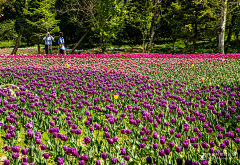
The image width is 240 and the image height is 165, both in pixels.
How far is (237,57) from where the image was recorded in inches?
568

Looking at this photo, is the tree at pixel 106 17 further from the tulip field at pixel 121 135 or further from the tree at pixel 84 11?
the tulip field at pixel 121 135

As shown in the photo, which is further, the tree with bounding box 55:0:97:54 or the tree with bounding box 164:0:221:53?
the tree with bounding box 164:0:221:53

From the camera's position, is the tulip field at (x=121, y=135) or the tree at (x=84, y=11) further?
the tree at (x=84, y=11)


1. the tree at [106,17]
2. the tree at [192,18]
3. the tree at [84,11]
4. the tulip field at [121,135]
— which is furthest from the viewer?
the tree at [192,18]

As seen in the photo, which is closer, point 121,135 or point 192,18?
point 121,135

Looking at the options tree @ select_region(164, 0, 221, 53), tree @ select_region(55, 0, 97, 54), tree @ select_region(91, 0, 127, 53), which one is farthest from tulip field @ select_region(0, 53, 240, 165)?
tree @ select_region(164, 0, 221, 53)

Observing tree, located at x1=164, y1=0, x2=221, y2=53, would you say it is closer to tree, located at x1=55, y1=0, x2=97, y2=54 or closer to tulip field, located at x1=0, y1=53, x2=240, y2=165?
tree, located at x1=55, y1=0, x2=97, y2=54

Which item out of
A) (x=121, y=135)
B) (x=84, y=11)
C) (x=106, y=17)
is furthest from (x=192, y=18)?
(x=121, y=135)

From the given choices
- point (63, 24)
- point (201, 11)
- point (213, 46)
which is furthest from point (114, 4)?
point (63, 24)

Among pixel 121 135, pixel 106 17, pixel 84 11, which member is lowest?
pixel 121 135

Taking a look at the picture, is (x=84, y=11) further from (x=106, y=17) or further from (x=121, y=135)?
(x=121, y=135)

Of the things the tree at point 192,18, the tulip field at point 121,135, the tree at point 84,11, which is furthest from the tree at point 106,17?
the tulip field at point 121,135

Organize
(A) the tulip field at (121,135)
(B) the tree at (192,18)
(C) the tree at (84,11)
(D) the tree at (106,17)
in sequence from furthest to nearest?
1. (B) the tree at (192,18)
2. (D) the tree at (106,17)
3. (C) the tree at (84,11)
4. (A) the tulip field at (121,135)

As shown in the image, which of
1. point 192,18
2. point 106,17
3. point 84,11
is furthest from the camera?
point 192,18
